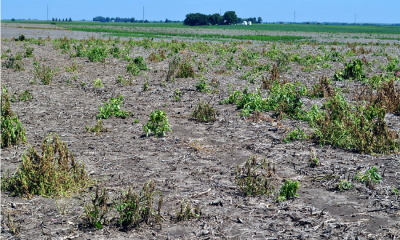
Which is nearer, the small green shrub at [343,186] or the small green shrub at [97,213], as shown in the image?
the small green shrub at [97,213]

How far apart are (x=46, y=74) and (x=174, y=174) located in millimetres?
10028

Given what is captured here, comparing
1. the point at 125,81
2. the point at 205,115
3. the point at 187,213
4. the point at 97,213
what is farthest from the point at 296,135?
the point at 125,81

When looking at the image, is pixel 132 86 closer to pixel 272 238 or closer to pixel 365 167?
pixel 365 167

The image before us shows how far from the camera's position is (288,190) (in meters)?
5.86

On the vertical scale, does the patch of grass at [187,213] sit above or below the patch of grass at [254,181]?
below

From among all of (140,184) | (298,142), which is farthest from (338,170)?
(140,184)

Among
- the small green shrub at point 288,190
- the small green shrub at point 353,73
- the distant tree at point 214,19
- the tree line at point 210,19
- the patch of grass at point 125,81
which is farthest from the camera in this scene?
the distant tree at point 214,19

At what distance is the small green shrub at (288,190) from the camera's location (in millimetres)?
5811

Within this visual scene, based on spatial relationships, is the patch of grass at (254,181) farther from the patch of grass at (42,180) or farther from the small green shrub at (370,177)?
the patch of grass at (42,180)

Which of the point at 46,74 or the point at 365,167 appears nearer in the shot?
the point at 365,167

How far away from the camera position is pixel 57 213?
5352mm

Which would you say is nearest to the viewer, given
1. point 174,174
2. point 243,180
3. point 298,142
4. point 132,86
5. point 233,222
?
point 233,222

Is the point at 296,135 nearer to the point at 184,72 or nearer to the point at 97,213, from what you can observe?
the point at 97,213

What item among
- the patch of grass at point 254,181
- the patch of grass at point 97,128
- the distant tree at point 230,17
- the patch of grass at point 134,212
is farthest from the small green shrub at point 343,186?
the distant tree at point 230,17
